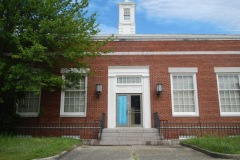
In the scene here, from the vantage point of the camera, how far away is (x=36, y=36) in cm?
1161

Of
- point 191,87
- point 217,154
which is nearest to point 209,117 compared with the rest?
point 191,87

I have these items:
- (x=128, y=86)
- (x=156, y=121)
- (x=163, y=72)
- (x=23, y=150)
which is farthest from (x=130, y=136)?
(x=23, y=150)

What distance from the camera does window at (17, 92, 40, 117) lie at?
1478cm

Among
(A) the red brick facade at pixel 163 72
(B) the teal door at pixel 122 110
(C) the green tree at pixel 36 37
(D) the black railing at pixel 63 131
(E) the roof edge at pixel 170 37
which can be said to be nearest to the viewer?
(C) the green tree at pixel 36 37

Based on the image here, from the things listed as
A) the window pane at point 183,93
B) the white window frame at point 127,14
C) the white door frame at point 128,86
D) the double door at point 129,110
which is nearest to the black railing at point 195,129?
Answer: the window pane at point 183,93

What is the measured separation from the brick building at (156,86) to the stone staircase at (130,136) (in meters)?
0.97

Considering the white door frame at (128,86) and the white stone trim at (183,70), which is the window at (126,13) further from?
the white stone trim at (183,70)

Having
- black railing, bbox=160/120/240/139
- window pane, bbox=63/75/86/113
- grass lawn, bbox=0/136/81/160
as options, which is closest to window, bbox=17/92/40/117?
window pane, bbox=63/75/86/113

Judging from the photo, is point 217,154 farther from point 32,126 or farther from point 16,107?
point 16,107

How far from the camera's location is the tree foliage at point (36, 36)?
1156 cm

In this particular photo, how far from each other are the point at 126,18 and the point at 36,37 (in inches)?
577

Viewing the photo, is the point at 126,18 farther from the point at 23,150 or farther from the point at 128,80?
the point at 23,150

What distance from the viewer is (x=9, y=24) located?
12.3 meters

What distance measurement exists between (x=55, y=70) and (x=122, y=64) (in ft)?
14.1
